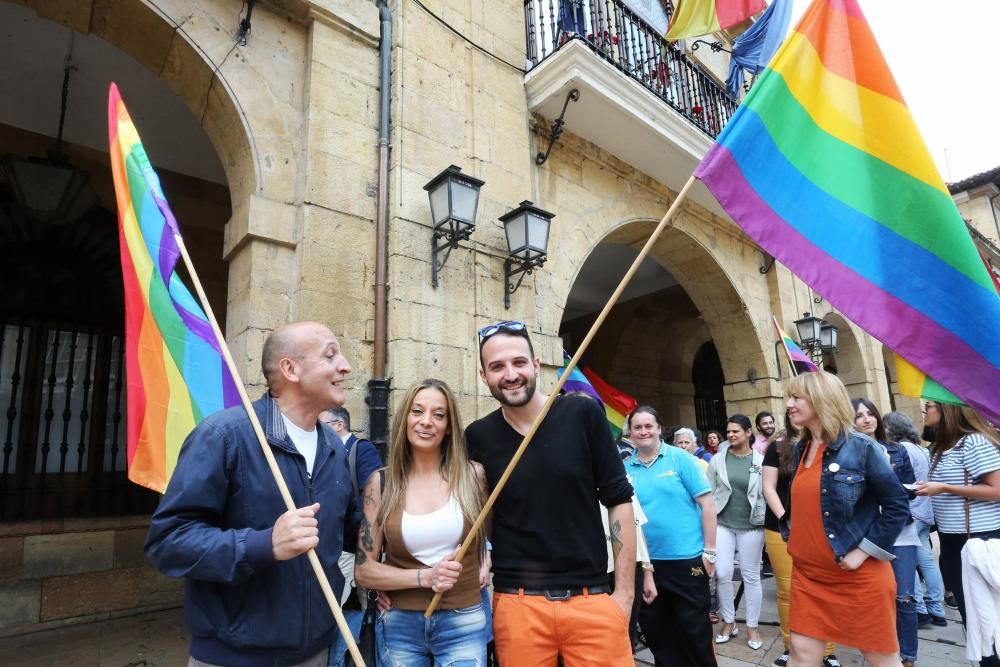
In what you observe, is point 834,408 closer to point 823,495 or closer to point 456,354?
point 823,495

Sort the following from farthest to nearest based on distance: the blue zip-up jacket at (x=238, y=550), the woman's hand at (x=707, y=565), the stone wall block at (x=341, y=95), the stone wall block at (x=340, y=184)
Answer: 1. the stone wall block at (x=341, y=95)
2. the stone wall block at (x=340, y=184)
3. the woman's hand at (x=707, y=565)
4. the blue zip-up jacket at (x=238, y=550)

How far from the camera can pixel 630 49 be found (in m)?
7.72

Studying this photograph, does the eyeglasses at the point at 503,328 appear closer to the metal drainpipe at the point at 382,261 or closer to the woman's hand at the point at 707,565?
Result: the woman's hand at the point at 707,565

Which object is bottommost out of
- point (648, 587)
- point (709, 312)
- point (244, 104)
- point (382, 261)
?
point (648, 587)

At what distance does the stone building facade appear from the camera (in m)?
4.28

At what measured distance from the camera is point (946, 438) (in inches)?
138

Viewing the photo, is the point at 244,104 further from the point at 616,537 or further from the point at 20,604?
the point at 20,604

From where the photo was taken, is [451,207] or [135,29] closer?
[135,29]

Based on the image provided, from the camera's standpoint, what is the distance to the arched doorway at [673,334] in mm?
9125

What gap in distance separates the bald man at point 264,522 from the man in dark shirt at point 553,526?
575 mm

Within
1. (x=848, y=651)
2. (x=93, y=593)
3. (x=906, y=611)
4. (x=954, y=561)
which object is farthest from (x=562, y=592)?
(x=93, y=593)

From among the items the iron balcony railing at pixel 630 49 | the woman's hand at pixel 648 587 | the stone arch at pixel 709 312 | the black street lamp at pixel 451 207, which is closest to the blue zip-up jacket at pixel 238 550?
the woman's hand at pixel 648 587

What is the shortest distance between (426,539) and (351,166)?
3.47 metres

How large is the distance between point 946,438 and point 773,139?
2.39m
